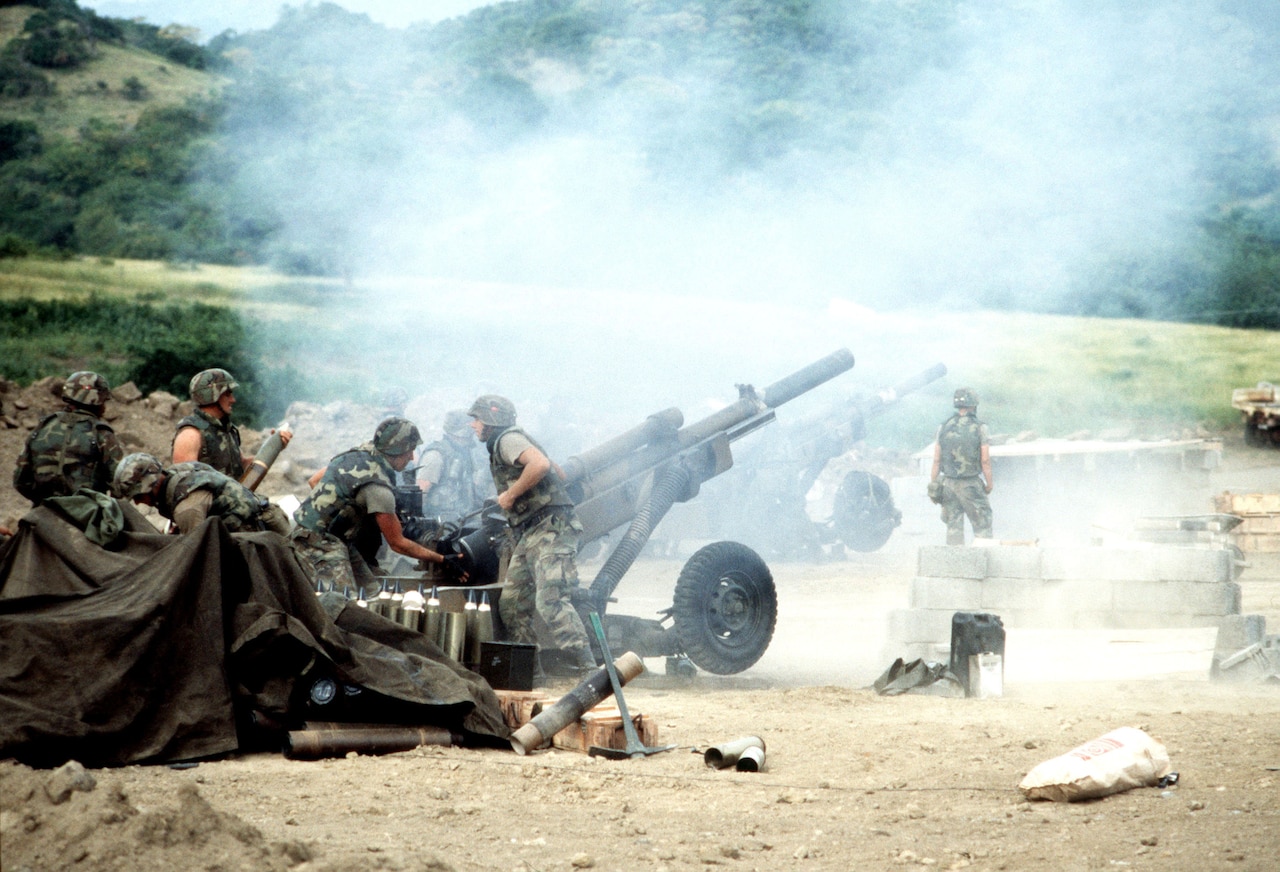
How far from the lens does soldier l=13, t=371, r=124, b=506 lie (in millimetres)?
6031

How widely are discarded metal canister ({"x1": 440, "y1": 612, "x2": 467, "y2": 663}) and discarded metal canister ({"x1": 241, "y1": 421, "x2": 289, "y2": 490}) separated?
151 cm

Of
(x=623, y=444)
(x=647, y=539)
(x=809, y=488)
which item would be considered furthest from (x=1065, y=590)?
(x=809, y=488)

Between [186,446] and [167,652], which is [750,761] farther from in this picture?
[186,446]

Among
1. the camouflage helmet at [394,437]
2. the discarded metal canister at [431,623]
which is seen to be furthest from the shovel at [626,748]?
the camouflage helmet at [394,437]

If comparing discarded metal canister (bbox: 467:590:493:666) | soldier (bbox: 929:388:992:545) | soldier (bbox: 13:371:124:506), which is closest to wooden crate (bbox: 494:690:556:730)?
discarded metal canister (bbox: 467:590:493:666)

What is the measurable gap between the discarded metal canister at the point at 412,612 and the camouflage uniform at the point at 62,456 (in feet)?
5.82

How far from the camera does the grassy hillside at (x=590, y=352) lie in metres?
19.7

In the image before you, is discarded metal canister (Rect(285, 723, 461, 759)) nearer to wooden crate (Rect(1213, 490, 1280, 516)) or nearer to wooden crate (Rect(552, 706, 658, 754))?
wooden crate (Rect(552, 706, 658, 754))

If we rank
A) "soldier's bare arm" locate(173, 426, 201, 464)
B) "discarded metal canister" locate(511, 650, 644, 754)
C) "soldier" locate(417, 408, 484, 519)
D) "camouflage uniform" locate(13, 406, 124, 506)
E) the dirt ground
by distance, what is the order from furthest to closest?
"soldier" locate(417, 408, 484, 519) → "camouflage uniform" locate(13, 406, 124, 506) → "soldier's bare arm" locate(173, 426, 201, 464) → "discarded metal canister" locate(511, 650, 644, 754) → the dirt ground

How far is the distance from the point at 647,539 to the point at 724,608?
62 centimetres

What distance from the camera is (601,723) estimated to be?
4762mm

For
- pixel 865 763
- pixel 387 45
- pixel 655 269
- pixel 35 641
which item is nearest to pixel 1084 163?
pixel 655 269

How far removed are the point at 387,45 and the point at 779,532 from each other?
16.3 m

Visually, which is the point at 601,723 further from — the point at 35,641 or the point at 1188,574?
the point at 1188,574
